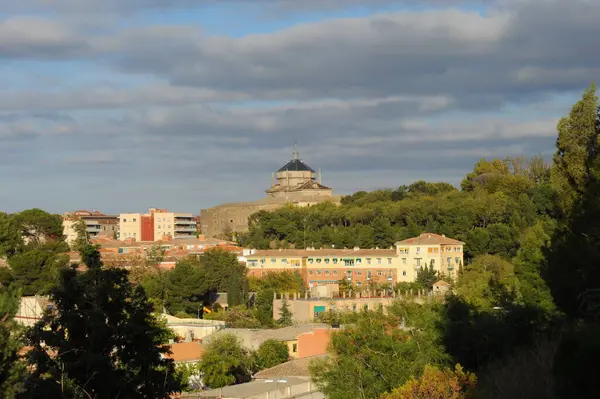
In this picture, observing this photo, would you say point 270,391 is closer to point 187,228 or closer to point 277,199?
point 277,199

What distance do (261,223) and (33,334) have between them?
66.9 meters

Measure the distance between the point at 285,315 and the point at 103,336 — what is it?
3437 cm

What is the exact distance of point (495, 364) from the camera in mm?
15938

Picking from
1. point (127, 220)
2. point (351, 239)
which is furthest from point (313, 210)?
point (127, 220)

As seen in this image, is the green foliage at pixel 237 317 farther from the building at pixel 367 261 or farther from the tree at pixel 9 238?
the tree at pixel 9 238

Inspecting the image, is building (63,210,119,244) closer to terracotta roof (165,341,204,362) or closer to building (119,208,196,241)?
building (119,208,196,241)

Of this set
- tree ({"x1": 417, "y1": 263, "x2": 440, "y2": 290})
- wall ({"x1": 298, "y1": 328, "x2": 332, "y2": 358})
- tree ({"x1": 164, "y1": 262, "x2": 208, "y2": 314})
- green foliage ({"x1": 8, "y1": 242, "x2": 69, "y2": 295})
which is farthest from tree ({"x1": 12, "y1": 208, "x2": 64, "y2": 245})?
wall ({"x1": 298, "y1": 328, "x2": 332, "y2": 358})

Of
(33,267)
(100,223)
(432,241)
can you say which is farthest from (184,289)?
(100,223)

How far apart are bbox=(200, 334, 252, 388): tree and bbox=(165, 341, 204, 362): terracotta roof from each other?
414 millimetres

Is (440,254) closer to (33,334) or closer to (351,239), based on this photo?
(351,239)

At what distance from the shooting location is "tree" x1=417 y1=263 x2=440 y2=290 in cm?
5617

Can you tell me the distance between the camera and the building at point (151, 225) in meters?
117

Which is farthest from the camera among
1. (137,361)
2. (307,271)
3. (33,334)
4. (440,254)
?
(307,271)

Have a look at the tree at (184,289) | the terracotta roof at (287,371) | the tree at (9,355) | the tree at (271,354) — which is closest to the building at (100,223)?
the tree at (184,289)
